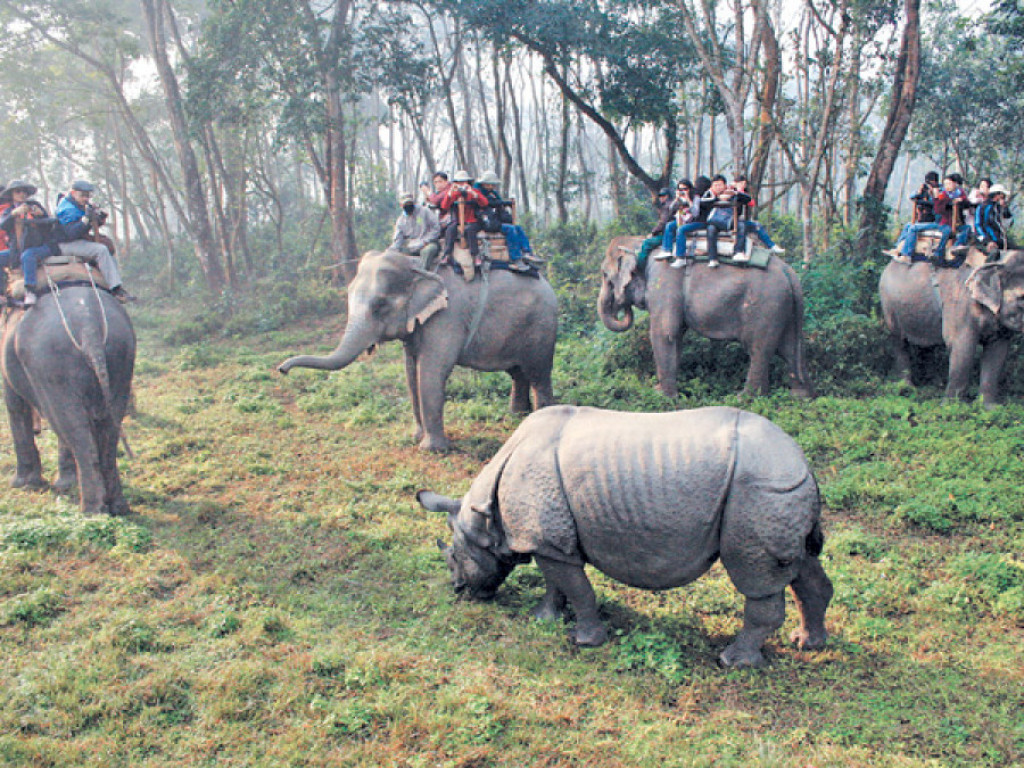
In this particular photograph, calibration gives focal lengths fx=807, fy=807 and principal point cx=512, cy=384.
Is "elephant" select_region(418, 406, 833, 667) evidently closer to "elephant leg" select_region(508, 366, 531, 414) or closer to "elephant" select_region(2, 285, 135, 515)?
"elephant" select_region(2, 285, 135, 515)

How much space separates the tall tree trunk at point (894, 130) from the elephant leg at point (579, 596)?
9708 millimetres

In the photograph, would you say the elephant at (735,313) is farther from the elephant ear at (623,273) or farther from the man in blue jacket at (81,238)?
the man in blue jacket at (81,238)

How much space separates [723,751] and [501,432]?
18.6 feet

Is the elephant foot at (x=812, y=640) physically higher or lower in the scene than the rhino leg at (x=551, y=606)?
lower

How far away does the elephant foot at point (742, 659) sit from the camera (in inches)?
182

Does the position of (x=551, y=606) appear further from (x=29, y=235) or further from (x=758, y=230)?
(x=758, y=230)

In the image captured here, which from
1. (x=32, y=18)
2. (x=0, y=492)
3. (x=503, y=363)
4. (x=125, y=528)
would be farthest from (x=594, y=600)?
(x=32, y=18)

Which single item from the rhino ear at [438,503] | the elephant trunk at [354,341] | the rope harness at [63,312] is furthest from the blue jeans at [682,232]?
the rope harness at [63,312]

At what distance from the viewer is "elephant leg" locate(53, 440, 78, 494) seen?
26.1 feet

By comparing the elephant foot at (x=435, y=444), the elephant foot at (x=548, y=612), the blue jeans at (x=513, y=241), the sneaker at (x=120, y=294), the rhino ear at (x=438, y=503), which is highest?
the blue jeans at (x=513, y=241)

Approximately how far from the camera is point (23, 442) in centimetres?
807

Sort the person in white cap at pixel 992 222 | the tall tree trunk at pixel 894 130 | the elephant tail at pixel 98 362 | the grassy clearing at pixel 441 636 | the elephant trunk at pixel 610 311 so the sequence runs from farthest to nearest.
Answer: the tall tree trunk at pixel 894 130 < the elephant trunk at pixel 610 311 < the person in white cap at pixel 992 222 < the elephant tail at pixel 98 362 < the grassy clearing at pixel 441 636

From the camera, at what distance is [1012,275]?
8.74 metres

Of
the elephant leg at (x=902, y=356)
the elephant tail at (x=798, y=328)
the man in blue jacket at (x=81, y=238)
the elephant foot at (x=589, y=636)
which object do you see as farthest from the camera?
the elephant leg at (x=902, y=356)
